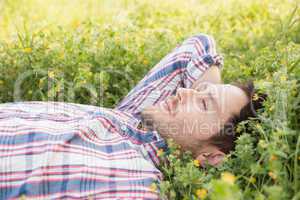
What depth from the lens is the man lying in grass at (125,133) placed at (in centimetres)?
221

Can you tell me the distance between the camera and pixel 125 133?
103 inches

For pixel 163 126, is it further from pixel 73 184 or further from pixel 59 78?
pixel 59 78

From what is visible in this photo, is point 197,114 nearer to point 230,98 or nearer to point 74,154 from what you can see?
point 230,98

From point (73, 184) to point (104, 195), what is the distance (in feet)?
0.49

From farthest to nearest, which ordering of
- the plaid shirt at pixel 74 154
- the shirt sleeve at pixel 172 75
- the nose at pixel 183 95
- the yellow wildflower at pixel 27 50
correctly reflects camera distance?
1. the yellow wildflower at pixel 27 50
2. the shirt sleeve at pixel 172 75
3. the nose at pixel 183 95
4. the plaid shirt at pixel 74 154

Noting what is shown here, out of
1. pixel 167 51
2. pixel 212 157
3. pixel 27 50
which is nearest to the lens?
pixel 212 157

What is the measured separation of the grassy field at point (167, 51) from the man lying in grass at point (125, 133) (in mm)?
127

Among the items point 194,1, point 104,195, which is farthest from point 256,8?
point 104,195

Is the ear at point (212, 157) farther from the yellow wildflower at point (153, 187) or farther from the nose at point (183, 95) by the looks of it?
the yellow wildflower at point (153, 187)

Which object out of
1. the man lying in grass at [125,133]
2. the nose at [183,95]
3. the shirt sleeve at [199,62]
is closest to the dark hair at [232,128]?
the man lying in grass at [125,133]

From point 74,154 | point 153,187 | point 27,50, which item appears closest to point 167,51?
point 27,50

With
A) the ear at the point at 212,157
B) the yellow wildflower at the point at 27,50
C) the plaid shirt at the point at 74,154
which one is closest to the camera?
the plaid shirt at the point at 74,154

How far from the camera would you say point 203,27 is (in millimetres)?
4469

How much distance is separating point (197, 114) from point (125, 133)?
15.8 inches
